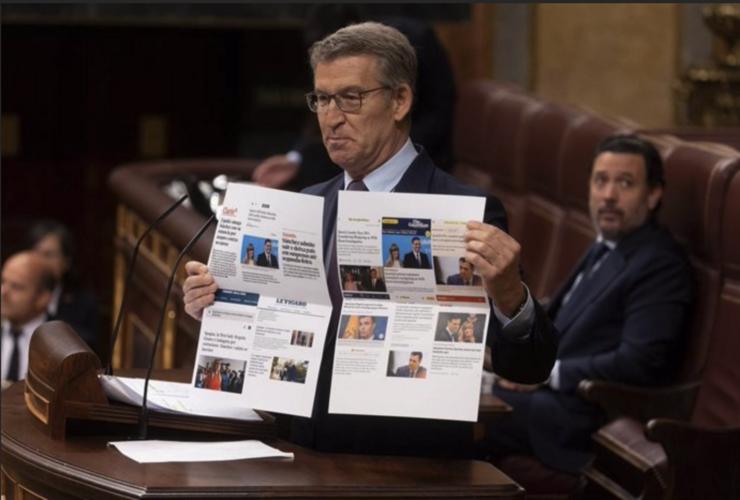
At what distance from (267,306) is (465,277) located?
39cm

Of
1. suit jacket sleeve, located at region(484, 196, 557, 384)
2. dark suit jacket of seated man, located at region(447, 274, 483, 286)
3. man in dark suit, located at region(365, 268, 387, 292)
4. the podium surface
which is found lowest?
the podium surface

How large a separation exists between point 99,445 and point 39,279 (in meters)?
3.83

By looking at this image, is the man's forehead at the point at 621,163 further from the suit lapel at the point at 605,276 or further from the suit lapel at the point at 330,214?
the suit lapel at the point at 330,214

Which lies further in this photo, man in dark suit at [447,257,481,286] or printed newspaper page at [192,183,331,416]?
printed newspaper page at [192,183,331,416]

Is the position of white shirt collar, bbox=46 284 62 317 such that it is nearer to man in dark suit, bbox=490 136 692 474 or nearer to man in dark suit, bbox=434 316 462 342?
man in dark suit, bbox=490 136 692 474

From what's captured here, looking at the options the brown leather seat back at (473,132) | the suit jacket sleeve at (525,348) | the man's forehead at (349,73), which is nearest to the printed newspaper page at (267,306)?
the man's forehead at (349,73)

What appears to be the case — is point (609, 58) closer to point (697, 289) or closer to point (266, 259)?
point (697, 289)

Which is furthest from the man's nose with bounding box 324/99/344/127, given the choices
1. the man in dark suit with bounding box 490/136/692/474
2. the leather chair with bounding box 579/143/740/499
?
the man in dark suit with bounding box 490/136/692/474

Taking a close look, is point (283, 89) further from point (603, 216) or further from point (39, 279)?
point (603, 216)

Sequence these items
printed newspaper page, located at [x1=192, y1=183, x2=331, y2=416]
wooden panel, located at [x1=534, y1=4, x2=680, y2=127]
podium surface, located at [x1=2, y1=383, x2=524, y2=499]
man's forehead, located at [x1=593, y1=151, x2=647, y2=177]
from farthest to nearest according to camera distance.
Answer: wooden panel, located at [x1=534, y1=4, x2=680, y2=127] < man's forehead, located at [x1=593, y1=151, x2=647, y2=177] < printed newspaper page, located at [x1=192, y1=183, x2=331, y2=416] < podium surface, located at [x1=2, y1=383, x2=524, y2=499]

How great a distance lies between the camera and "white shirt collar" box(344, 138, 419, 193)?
2.99 metres

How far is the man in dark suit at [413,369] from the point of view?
2814mm

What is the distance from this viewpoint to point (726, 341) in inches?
178

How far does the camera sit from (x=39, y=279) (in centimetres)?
664
